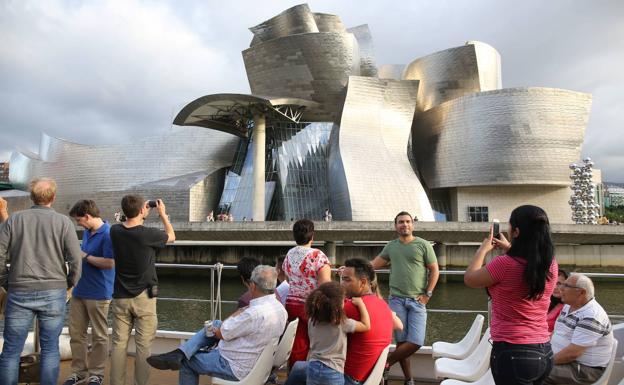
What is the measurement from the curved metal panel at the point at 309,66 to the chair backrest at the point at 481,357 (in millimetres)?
28947

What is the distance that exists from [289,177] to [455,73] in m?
15.4

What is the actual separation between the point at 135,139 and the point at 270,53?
1332 cm

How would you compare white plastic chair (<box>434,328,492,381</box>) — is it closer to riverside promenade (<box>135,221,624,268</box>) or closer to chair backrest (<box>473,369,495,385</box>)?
chair backrest (<box>473,369,495,385</box>)

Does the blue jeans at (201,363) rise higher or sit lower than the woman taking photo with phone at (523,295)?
lower

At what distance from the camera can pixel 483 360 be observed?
3.63 metres

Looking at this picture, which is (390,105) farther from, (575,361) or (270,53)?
(575,361)

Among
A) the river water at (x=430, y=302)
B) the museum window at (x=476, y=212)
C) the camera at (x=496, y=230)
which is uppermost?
the museum window at (x=476, y=212)

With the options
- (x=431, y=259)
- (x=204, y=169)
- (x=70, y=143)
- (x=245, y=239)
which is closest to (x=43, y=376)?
(x=431, y=259)

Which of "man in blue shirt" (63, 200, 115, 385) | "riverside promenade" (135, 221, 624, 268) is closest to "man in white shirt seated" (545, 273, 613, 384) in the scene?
"man in blue shirt" (63, 200, 115, 385)

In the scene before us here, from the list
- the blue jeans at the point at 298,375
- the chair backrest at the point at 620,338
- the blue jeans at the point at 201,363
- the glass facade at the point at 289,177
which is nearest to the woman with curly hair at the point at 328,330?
the blue jeans at the point at 298,375

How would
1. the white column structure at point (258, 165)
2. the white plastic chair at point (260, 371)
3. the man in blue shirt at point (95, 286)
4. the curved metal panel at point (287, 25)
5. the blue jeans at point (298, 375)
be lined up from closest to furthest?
the white plastic chair at point (260, 371)
the blue jeans at point (298, 375)
the man in blue shirt at point (95, 286)
the white column structure at point (258, 165)
the curved metal panel at point (287, 25)

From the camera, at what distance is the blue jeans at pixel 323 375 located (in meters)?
2.96

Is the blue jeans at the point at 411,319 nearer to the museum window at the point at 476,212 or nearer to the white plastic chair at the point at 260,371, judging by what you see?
the white plastic chair at the point at 260,371

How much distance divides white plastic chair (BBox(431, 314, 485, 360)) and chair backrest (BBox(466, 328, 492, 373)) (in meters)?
0.25
